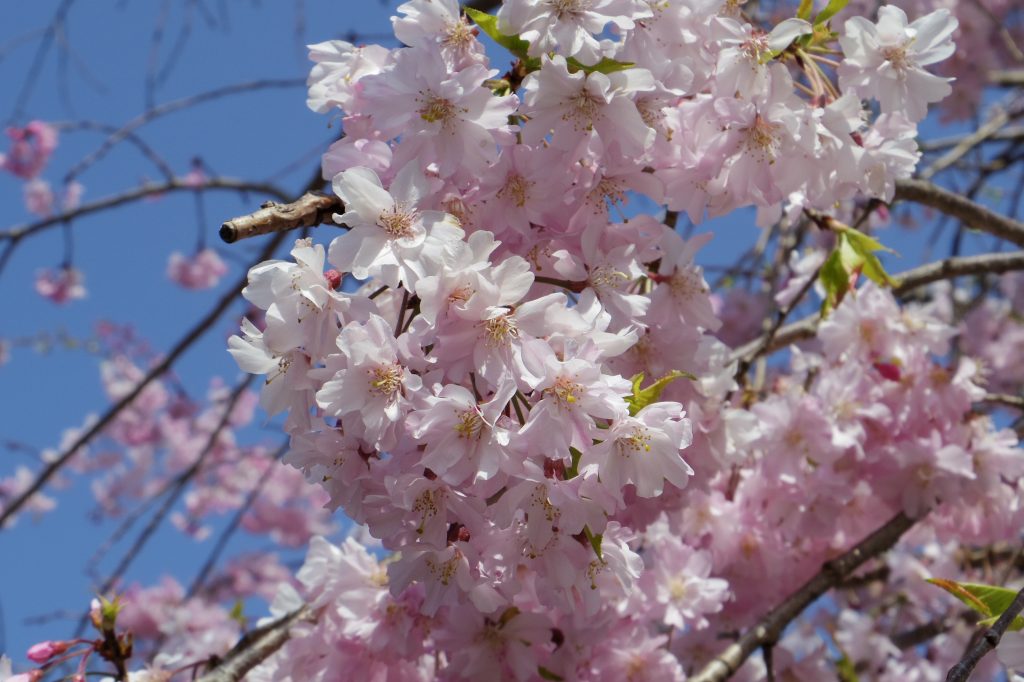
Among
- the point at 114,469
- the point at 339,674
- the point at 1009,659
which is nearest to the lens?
the point at 1009,659

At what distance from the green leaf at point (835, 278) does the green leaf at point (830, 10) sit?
47 cm

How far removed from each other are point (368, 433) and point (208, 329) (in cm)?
219

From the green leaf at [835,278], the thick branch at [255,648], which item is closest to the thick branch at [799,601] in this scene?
the green leaf at [835,278]

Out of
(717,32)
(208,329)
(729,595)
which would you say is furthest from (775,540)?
(208,329)

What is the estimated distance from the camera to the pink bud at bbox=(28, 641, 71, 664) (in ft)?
5.84

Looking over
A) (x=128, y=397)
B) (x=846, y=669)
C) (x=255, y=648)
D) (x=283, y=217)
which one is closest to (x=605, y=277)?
(x=283, y=217)

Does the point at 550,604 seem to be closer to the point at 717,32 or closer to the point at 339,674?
the point at 339,674

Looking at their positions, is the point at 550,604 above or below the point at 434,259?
below

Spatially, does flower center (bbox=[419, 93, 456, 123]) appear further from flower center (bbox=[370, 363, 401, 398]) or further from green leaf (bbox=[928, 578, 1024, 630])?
green leaf (bbox=[928, 578, 1024, 630])

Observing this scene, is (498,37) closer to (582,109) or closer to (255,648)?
(582,109)

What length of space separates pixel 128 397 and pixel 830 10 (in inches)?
98.2

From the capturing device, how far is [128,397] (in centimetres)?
320

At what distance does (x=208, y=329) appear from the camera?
3.28m

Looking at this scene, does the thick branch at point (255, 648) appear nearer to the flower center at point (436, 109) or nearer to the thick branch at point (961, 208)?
the flower center at point (436, 109)
